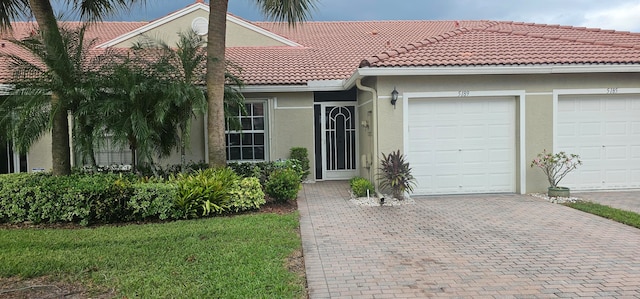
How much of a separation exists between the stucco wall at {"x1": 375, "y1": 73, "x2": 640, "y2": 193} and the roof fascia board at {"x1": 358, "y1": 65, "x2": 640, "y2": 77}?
0.36 meters

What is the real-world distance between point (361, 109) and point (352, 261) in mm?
7287

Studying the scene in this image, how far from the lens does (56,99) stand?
337 inches

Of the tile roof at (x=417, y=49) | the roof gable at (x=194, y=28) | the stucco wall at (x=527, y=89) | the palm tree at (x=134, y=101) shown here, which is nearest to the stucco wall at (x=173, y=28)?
the roof gable at (x=194, y=28)

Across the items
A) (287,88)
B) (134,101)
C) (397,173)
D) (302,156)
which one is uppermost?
(287,88)

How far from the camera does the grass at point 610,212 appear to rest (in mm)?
7341

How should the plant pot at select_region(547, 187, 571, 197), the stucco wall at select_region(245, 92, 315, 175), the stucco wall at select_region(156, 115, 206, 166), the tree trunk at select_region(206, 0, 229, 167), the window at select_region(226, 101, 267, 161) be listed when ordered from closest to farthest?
the tree trunk at select_region(206, 0, 229, 167)
the plant pot at select_region(547, 187, 571, 197)
the stucco wall at select_region(156, 115, 206, 166)
the stucco wall at select_region(245, 92, 315, 175)
the window at select_region(226, 101, 267, 161)

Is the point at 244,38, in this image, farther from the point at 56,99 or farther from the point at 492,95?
the point at 492,95

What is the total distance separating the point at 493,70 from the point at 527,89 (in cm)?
116

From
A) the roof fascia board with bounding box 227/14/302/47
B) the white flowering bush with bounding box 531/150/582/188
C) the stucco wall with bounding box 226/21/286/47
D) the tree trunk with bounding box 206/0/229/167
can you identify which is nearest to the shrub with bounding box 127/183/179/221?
the tree trunk with bounding box 206/0/229/167

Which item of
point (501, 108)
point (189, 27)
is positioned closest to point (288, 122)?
point (189, 27)

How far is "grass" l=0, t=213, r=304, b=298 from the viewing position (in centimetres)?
464

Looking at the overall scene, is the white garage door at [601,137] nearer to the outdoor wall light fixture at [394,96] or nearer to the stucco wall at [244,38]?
the outdoor wall light fixture at [394,96]

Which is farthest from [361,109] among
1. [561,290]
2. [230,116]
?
[561,290]

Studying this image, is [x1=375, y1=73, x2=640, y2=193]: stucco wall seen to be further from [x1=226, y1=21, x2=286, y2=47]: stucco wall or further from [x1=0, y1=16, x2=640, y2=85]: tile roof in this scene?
[x1=226, y1=21, x2=286, y2=47]: stucco wall
